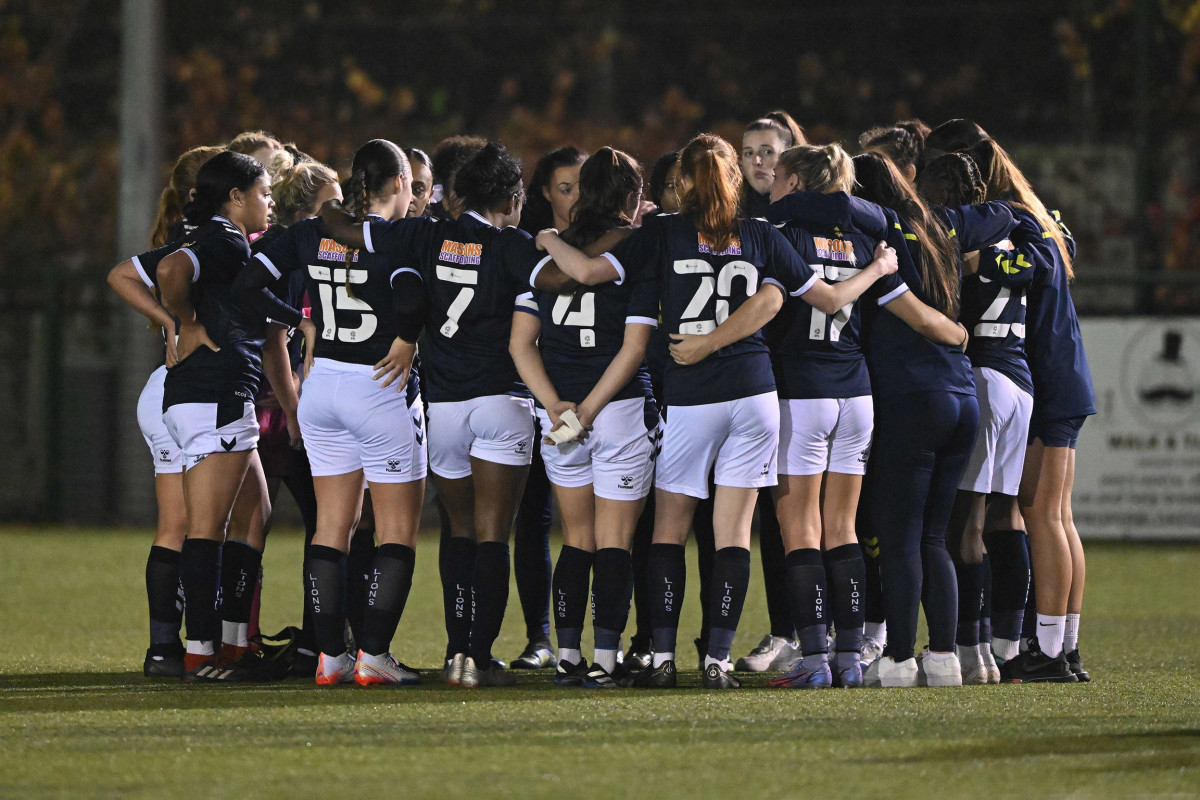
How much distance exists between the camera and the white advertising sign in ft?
39.6

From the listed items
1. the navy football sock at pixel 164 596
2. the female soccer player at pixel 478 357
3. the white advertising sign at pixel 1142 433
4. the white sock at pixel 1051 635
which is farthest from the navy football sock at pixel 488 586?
the white advertising sign at pixel 1142 433

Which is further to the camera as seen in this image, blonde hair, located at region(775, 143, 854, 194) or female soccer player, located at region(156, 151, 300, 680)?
female soccer player, located at region(156, 151, 300, 680)

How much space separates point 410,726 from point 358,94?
1758 centimetres

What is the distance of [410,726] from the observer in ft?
15.7

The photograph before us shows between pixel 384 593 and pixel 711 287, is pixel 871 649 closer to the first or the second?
pixel 711 287

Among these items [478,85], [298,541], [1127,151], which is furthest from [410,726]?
[478,85]

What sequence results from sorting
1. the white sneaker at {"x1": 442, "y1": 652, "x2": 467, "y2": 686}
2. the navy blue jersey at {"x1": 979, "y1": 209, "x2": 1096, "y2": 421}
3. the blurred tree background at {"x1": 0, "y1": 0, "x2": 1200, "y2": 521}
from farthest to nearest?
the blurred tree background at {"x1": 0, "y1": 0, "x2": 1200, "y2": 521} < the navy blue jersey at {"x1": 979, "y1": 209, "x2": 1096, "y2": 421} < the white sneaker at {"x1": 442, "y1": 652, "x2": 467, "y2": 686}

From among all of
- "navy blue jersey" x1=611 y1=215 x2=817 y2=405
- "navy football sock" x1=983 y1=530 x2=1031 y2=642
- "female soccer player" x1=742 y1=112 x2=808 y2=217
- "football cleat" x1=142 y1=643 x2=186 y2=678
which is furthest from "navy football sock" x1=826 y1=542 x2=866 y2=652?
"football cleat" x1=142 y1=643 x2=186 y2=678

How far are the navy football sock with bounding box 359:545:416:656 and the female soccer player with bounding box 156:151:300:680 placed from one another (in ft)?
1.90

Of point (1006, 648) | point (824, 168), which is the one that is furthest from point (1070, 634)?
point (824, 168)

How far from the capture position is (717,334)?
5.46 meters

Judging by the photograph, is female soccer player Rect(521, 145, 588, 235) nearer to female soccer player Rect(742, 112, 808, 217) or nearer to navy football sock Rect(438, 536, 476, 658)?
female soccer player Rect(742, 112, 808, 217)

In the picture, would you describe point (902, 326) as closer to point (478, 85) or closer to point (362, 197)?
point (362, 197)

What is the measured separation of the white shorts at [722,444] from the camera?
5.50 metres
